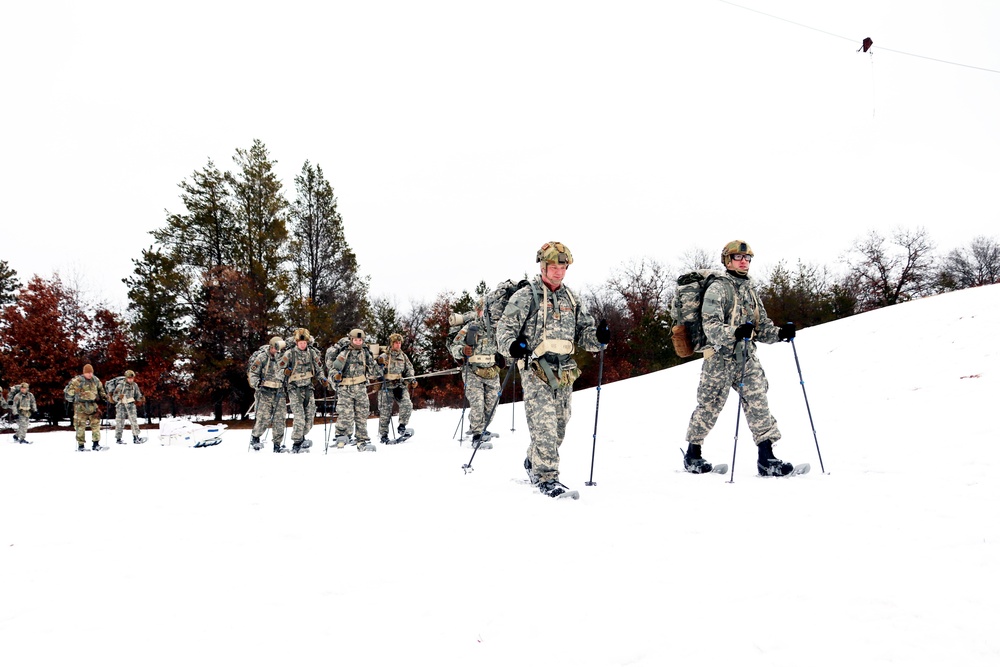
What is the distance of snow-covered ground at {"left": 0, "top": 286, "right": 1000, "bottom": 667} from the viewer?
8.49 ft

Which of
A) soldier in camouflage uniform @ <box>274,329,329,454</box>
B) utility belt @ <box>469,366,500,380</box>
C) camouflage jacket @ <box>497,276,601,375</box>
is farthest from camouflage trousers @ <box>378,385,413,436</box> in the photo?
camouflage jacket @ <box>497,276,601,375</box>

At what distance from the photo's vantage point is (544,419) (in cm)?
573

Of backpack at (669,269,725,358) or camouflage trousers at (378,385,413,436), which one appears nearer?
backpack at (669,269,725,358)

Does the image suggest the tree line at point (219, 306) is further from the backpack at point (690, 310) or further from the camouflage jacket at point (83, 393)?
the backpack at point (690, 310)

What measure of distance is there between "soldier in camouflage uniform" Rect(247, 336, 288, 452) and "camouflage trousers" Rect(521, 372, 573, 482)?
8.41 m

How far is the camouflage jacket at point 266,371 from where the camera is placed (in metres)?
12.5

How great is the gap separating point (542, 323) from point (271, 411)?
30.6 feet

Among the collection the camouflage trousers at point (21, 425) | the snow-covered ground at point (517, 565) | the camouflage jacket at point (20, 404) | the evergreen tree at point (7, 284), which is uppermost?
the evergreen tree at point (7, 284)

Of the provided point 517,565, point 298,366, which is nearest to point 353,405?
point 298,366

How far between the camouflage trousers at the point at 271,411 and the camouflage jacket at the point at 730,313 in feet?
32.9

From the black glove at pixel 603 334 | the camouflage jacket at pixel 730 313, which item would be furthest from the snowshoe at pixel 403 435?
the camouflage jacket at pixel 730 313

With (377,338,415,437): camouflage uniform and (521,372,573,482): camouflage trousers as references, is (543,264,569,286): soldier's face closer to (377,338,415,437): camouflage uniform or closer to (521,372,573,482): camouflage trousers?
(521,372,573,482): camouflage trousers

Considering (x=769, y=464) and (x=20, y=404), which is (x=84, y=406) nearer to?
(x=20, y=404)

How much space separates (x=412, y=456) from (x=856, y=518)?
257 inches
